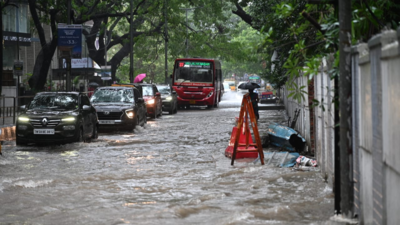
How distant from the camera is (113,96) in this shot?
22.6 metres

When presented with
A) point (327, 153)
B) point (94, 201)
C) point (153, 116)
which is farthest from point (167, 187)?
point (153, 116)

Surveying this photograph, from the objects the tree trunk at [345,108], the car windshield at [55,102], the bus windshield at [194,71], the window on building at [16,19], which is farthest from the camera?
the bus windshield at [194,71]

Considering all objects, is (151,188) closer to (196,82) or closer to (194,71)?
(196,82)

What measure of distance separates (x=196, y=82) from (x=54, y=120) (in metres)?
24.5

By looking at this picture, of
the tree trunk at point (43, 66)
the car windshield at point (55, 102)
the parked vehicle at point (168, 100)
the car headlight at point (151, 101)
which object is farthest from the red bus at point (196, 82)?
the car windshield at point (55, 102)

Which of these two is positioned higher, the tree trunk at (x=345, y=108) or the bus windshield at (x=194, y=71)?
the bus windshield at (x=194, y=71)

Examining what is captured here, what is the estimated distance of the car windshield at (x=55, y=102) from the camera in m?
17.4

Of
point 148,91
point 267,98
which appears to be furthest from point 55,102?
point 267,98

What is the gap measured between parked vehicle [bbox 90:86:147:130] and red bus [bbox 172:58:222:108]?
1695 cm

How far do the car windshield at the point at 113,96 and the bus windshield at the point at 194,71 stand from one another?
59.2 feet

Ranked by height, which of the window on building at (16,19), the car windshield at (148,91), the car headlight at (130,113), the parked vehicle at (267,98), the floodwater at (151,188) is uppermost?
the window on building at (16,19)

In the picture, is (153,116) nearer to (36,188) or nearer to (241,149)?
(241,149)

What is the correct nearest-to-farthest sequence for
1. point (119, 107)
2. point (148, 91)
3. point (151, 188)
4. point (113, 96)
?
point (151, 188)
point (119, 107)
point (113, 96)
point (148, 91)

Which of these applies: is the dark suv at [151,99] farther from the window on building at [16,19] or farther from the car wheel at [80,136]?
the car wheel at [80,136]
